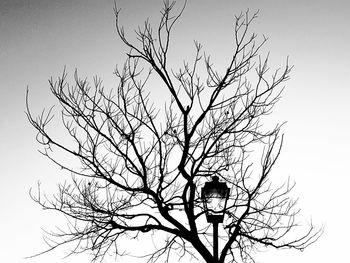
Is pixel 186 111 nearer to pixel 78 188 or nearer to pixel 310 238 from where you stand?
pixel 78 188

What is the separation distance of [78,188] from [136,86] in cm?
241

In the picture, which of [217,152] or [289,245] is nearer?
[289,245]

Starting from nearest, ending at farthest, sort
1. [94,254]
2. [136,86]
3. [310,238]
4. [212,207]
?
[212,207]
[310,238]
[94,254]
[136,86]

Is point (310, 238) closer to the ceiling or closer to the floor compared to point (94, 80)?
closer to the floor

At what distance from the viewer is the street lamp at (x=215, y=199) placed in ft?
21.5

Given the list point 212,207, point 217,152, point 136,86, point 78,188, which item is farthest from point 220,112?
point 78,188

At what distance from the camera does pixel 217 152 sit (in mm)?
8359

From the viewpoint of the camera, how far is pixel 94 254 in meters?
8.02

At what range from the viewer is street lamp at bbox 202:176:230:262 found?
6.55m

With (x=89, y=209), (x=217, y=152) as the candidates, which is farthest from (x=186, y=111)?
(x=89, y=209)

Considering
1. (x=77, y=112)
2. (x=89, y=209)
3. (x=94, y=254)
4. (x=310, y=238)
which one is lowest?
(x=310, y=238)

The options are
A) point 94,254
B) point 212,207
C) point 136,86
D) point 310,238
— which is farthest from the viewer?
point 136,86

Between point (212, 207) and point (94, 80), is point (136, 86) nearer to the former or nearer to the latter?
point (94, 80)

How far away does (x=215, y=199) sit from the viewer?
6.57 m
